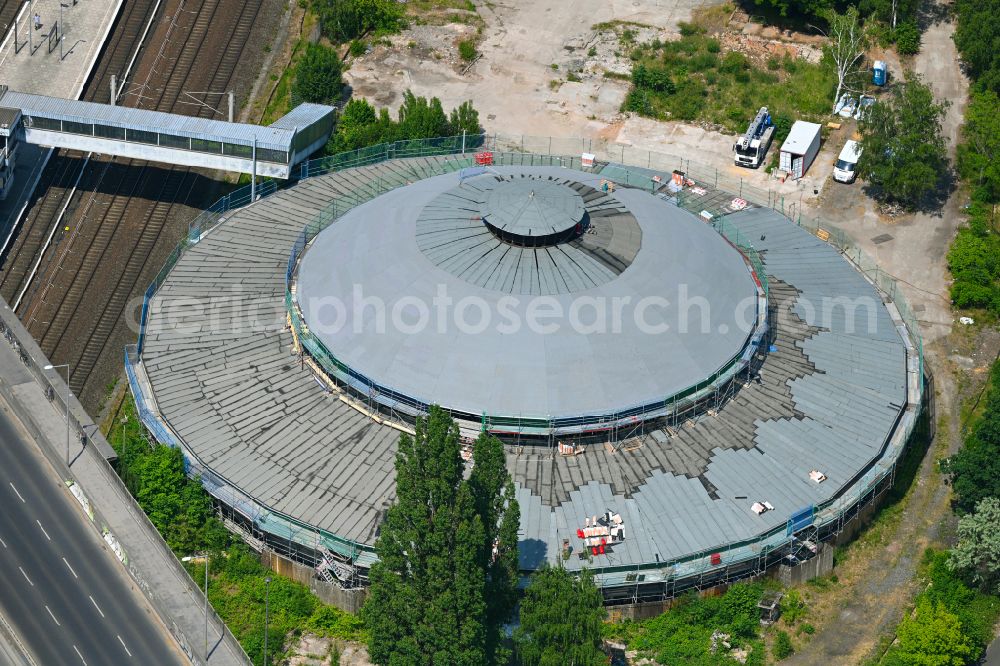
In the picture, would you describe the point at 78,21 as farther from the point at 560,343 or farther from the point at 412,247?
the point at 560,343

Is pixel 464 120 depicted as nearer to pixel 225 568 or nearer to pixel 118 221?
pixel 118 221

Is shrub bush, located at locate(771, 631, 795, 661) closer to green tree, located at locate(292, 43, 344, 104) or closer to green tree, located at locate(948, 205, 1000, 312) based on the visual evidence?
green tree, located at locate(948, 205, 1000, 312)

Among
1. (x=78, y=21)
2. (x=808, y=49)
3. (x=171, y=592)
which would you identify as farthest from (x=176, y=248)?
(x=808, y=49)

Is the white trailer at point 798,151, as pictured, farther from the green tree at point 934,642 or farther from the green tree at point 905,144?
the green tree at point 934,642

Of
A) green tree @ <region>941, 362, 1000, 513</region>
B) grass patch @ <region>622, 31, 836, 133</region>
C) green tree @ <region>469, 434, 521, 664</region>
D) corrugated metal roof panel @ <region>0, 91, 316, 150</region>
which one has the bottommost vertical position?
green tree @ <region>941, 362, 1000, 513</region>

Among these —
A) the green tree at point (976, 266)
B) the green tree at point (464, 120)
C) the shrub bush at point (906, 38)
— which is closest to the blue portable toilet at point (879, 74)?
the shrub bush at point (906, 38)

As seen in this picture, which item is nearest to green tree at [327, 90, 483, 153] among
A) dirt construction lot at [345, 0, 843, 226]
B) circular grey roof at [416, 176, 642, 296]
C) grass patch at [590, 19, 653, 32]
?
dirt construction lot at [345, 0, 843, 226]
